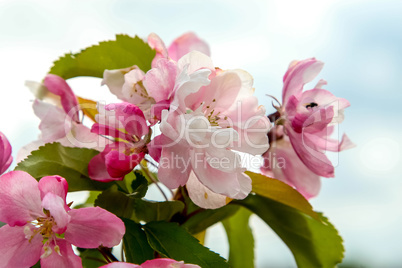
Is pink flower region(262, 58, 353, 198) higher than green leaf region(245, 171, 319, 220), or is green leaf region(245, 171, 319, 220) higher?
pink flower region(262, 58, 353, 198)

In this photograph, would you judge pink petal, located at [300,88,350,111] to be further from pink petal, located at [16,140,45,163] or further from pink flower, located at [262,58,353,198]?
pink petal, located at [16,140,45,163]

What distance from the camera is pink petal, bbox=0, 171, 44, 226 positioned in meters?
0.47

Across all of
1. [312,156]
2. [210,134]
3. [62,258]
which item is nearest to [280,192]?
[312,156]

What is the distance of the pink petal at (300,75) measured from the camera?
23.4 inches

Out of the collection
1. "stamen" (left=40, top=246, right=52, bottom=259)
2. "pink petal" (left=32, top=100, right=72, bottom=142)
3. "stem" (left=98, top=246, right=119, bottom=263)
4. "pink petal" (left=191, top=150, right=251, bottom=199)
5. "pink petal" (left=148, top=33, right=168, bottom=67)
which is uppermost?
"pink petal" (left=148, top=33, right=168, bottom=67)

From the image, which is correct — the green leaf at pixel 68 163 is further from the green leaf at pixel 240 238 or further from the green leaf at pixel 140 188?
the green leaf at pixel 240 238

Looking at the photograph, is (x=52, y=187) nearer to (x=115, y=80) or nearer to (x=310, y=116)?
(x=115, y=80)

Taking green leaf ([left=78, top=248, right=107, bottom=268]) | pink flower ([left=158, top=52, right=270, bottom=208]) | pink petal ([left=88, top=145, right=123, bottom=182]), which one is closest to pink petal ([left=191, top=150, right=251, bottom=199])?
pink flower ([left=158, top=52, right=270, bottom=208])

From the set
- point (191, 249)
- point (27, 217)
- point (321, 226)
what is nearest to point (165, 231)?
point (191, 249)

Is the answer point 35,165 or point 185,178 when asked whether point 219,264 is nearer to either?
point 185,178

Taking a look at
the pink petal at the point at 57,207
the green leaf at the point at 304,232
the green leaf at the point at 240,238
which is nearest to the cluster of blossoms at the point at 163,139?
the pink petal at the point at 57,207

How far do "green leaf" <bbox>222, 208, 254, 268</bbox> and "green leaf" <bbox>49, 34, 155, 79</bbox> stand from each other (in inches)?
11.9

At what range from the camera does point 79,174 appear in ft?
1.88

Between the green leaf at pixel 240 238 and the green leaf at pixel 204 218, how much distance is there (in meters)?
0.13
